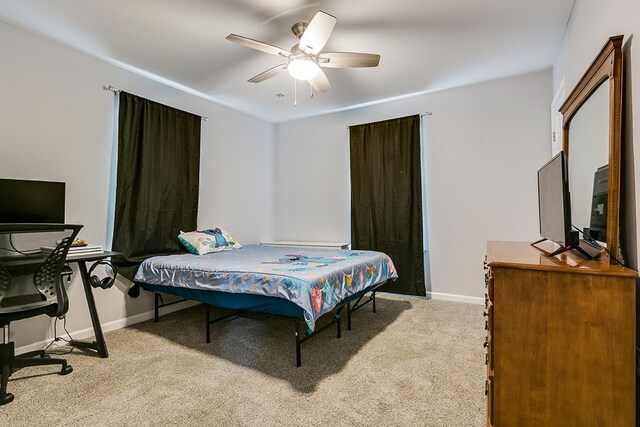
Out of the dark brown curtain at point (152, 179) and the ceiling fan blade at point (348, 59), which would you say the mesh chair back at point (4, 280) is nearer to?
the dark brown curtain at point (152, 179)

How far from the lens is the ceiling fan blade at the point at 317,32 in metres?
2.07

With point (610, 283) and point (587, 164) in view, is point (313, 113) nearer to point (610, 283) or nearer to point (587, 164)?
point (587, 164)

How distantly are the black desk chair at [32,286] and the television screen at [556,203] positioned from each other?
2.74 meters

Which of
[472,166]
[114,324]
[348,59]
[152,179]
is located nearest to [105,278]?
[114,324]

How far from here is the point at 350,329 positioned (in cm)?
307

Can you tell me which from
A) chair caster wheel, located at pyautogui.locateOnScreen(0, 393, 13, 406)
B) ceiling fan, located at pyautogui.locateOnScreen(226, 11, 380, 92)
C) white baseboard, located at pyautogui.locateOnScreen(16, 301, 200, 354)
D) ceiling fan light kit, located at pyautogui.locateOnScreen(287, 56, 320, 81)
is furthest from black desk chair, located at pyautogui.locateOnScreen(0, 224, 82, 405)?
ceiling fan light kit, located at pyautogui.locateOnScreen(287, 56, 320, 81)

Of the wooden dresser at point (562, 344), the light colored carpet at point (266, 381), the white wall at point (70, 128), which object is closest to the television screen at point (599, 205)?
the wooden dresser at point (562, 344)

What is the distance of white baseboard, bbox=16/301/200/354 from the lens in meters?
2.70

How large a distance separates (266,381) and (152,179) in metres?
2.48

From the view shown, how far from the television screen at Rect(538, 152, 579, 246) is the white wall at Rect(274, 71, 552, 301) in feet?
4.96

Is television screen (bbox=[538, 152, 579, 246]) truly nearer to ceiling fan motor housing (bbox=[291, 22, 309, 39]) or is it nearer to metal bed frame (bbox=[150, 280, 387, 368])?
metal bed frame (bbox=[150, 280, 387, 368])

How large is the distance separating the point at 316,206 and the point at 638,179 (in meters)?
3.94

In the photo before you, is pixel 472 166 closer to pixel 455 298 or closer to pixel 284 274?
pixel 455 298

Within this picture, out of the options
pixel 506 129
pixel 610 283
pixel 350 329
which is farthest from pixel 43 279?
pixel 506 129
